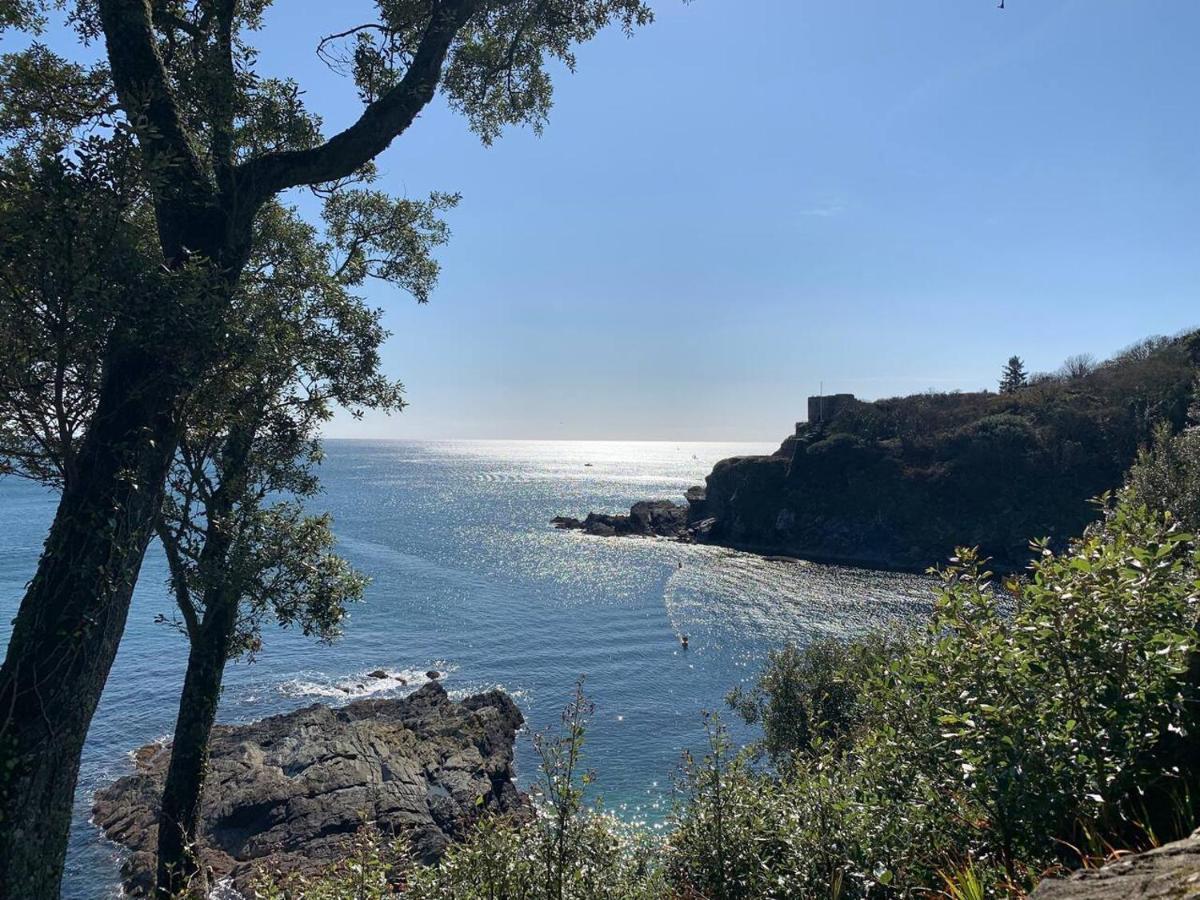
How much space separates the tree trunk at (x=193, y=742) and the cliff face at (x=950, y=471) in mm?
83048

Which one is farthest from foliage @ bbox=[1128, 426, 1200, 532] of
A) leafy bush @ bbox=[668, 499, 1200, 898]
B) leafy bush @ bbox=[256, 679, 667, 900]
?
leafy bush @ bbox=[256, 679, 667, 900]

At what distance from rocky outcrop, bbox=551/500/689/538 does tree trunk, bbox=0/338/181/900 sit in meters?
104

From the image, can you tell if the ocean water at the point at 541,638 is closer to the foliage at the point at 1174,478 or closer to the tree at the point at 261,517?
the foliage at the point at 1174,478

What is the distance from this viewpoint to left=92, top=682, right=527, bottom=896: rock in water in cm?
2333

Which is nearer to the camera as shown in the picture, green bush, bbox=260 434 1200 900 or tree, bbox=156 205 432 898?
green bush, bbox=260 434 1200 900

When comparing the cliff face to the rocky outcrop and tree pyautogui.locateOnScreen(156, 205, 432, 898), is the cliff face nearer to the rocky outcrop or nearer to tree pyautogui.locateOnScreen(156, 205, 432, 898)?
the rocky outcrop

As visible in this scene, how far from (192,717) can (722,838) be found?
10.1m

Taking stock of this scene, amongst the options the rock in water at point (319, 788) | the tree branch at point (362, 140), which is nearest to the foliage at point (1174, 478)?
the tree branch at point (362, 140)

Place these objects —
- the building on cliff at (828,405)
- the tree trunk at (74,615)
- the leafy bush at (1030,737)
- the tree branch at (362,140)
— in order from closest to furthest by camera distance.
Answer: the leafy bush at (1030,737), the tree trunk at (74,615), the tree branch at (362,140), the building on cliff at (828,405)

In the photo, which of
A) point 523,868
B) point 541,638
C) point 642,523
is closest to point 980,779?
point 523,868

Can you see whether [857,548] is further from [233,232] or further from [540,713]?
[233,232]

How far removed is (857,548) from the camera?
87.5m

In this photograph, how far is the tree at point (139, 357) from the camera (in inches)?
238

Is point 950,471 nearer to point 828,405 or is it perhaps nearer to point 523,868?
point 828,405
